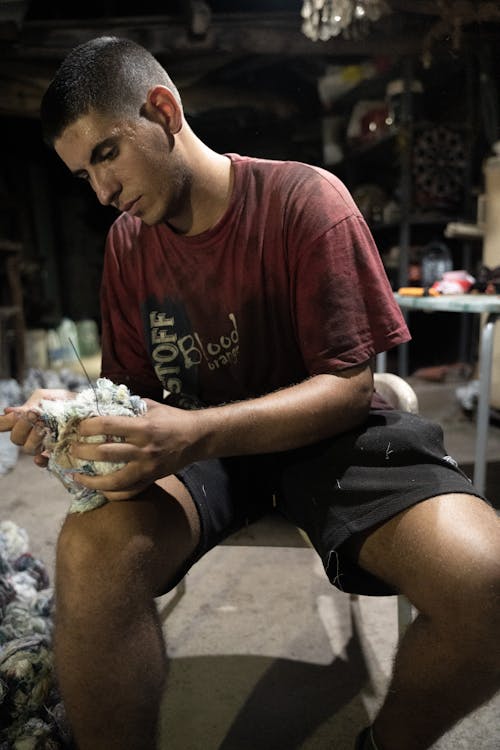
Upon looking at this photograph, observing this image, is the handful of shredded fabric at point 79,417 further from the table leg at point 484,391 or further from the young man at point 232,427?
the table leg at point 484,391

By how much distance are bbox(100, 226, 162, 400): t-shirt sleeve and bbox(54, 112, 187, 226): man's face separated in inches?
7.5

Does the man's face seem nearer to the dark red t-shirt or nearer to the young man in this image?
the young man

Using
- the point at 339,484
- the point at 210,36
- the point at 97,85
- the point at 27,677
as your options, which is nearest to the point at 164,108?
the point at 97,85

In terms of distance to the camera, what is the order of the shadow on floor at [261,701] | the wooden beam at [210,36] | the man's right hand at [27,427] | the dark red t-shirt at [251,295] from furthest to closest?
1. the wooden beam at [210,36]
2. the shadow on floor at [261,701]
3. the dark red t-shirt at [251,295]
4. the man's right hand at [27,427]

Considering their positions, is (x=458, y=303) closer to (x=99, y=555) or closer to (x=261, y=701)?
(x=261, y=701)

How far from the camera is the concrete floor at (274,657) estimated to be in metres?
1.41

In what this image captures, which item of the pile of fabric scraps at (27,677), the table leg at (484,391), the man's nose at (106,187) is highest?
the man's nose at (106,187)

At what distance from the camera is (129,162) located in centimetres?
126

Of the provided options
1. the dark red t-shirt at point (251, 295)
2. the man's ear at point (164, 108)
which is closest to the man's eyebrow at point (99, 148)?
the man's ear at point (164, 108)

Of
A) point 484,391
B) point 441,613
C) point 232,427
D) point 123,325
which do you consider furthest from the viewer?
point 484,391

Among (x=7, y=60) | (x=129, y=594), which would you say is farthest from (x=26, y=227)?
(x=129, y=594)

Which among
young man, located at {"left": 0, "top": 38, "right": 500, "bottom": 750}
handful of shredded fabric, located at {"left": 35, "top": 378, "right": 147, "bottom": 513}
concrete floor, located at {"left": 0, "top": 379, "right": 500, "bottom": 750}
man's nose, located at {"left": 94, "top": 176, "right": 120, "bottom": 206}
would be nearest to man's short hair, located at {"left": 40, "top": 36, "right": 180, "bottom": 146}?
young man, located at {"left": 0, "top": 38, "right": 500, "bottom": 750}

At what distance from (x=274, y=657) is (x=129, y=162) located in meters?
1.40

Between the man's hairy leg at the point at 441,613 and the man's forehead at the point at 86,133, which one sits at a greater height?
the man's forehead at the point at 86,133
